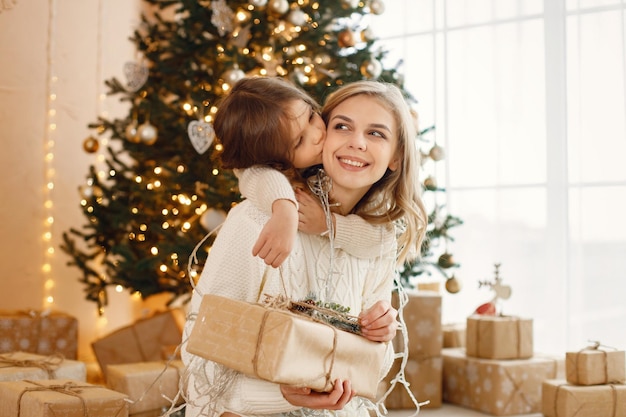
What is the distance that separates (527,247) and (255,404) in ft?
10.1

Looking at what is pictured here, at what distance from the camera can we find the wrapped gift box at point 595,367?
10.4 ft

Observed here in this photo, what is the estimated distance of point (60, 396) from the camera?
2.18 m

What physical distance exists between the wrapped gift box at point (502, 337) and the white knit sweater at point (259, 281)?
2.05 m

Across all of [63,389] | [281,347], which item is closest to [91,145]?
[63,389]

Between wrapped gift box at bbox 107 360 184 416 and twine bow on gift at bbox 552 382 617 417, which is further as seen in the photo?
twine bow on gift at bbox 552 382 617 417

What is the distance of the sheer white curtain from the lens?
3873 millimetres

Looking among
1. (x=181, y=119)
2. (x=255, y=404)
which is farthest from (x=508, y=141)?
(x=255, y=404)

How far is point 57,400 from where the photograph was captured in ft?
7.02

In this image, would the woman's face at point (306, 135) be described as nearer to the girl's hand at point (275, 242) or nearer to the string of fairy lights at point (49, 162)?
the girl's hand at point (275, 242)

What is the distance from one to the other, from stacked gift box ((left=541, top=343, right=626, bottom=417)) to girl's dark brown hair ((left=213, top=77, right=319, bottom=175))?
2.18 metres

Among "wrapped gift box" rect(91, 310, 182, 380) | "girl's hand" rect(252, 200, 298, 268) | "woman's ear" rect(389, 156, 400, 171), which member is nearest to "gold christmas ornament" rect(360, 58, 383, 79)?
"wrapped gift box" rect(91, 310, 182, 380)

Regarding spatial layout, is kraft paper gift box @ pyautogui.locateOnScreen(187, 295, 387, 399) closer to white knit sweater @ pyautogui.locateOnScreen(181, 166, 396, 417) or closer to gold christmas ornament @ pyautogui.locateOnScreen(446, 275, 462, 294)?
white knit sweater @ pyautogui.locateOnScreen(181, 166, 396, 417)

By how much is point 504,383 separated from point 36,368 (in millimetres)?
2073

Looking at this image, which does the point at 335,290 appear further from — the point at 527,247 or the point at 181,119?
the point at 527,247
